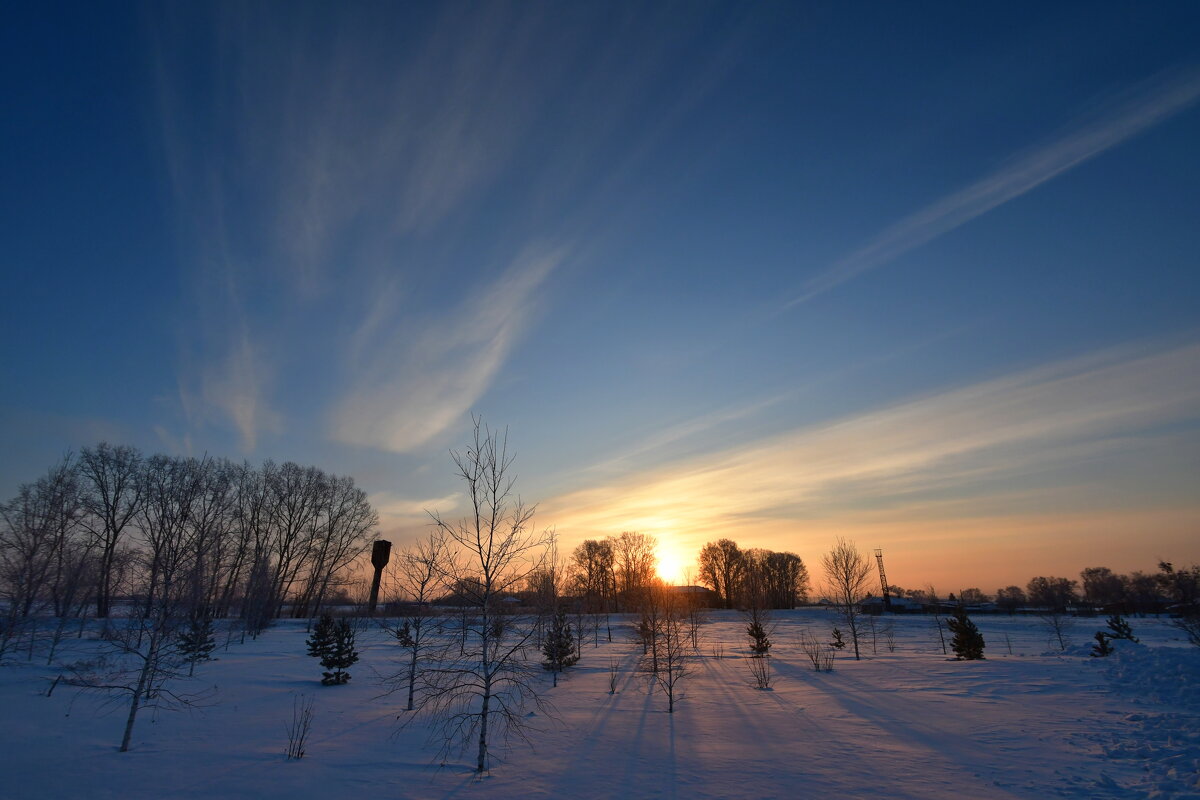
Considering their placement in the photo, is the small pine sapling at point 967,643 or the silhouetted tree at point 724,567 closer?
the small pine sapling at point 967,643

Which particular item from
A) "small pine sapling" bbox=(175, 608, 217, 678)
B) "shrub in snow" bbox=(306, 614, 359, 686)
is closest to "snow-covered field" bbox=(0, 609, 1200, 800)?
"shrub in snow" bbox=(306, 614, 359, 686)

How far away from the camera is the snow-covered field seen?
1002 cm

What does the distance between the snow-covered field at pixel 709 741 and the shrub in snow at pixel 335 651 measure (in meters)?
1.04

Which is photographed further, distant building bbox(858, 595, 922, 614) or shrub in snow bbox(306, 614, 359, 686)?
distant building bbox(858, 595, 922, 614)

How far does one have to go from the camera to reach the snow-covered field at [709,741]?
10016mm

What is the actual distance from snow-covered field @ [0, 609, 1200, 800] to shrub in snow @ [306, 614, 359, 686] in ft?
3.41

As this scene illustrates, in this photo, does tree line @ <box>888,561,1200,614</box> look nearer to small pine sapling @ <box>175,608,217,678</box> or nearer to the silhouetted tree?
the silhouetted tree

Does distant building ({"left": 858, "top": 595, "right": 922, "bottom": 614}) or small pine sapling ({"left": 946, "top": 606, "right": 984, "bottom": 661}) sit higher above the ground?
small pine sapling ({"left": 946, "top": 606, "right": 984, "bottom": 661})

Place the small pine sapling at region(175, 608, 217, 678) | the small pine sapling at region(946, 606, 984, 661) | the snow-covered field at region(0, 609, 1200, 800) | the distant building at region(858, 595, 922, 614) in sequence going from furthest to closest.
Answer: the distant building at region(858, 595, 922, 614) < the small pine sapling at region(175, 608, 217, 678) < the small pine sapling at region(946, 606, 984, 661) < the snow-covered field at region(0, 609, 1200, 800)

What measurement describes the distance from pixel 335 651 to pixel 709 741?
18.9 m

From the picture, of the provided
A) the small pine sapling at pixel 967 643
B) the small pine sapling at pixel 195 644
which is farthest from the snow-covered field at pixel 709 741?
the small pine sapling at pixel 195 644

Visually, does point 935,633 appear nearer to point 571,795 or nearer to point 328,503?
point 571,795

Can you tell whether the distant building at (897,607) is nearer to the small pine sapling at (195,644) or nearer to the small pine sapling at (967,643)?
the small pine sapling at (967,643)

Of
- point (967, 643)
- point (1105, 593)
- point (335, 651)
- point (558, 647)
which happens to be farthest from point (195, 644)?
point (1105, 593)
